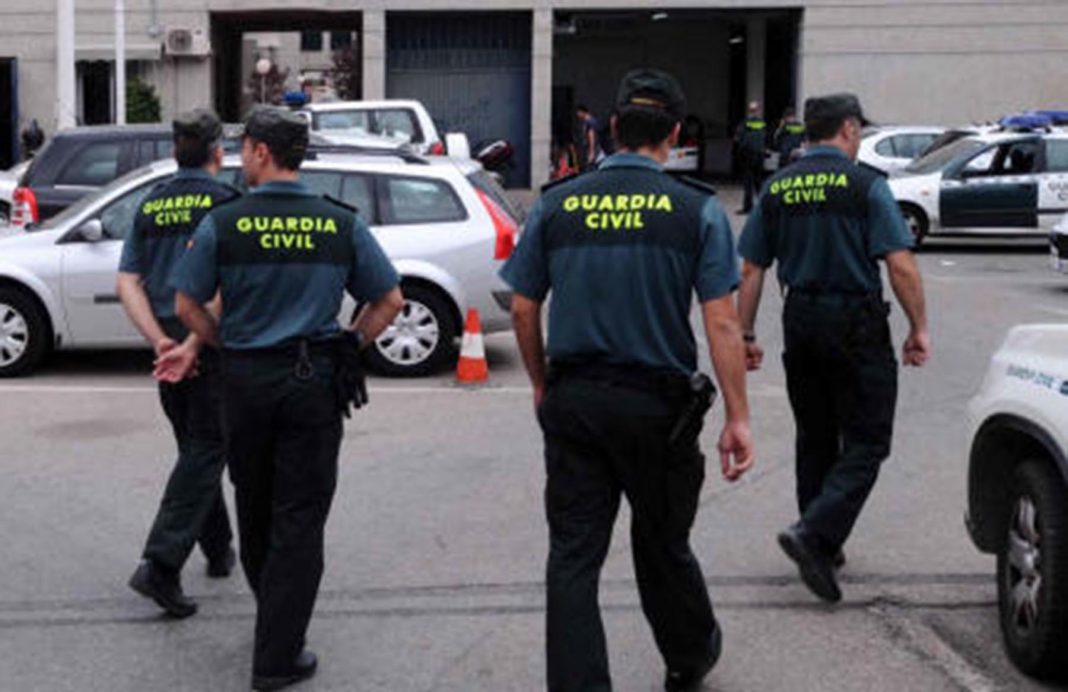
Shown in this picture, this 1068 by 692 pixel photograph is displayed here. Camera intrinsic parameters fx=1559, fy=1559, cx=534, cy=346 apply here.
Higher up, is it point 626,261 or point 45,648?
point 626,261

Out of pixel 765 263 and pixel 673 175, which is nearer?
pixel 673 175

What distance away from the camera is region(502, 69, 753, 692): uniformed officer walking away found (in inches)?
171

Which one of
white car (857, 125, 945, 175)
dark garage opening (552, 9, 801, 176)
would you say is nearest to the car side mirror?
white car (857, 125, 945, 175)

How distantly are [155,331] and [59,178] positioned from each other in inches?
348

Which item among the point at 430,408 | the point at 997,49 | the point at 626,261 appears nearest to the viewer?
the point at 626,261

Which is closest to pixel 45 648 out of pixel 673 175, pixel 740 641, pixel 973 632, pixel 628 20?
pixel 740 641

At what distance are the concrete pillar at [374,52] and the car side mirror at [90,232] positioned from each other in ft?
74.8

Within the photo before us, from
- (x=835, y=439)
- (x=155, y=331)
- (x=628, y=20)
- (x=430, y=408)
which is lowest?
(x=430, y=408)

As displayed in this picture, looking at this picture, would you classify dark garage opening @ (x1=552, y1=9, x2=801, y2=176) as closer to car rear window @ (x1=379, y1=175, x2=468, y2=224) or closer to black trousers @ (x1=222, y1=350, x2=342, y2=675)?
car rear window @ (x1=379, y1=175, x2=468, y2=224)

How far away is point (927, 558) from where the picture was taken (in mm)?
6504

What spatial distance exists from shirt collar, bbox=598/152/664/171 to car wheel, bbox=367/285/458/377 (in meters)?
6.67

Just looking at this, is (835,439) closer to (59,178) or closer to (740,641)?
(740,641)

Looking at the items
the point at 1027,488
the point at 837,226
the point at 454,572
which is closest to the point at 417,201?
the point at 454,572

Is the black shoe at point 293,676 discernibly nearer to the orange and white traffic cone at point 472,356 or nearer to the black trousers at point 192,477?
the black trousers at point 192,477
